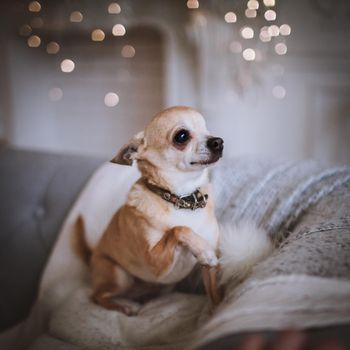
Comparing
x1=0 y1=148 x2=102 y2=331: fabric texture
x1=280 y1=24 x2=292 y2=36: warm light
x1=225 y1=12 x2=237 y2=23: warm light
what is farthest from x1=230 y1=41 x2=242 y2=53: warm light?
x1=0 y1=148 x2=102 y2=331: fabric texture

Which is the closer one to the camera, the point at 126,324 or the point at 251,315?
the point at 251,315

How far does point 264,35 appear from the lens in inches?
85.0

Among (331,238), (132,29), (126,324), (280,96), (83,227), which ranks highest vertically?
(132,29)

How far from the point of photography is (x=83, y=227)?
4.05ft

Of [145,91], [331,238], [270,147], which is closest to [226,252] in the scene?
[331,238]

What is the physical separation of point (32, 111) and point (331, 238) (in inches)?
116

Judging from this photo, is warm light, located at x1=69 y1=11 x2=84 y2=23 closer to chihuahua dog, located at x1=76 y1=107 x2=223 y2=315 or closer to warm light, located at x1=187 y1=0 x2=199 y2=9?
warm light, located at x1=187 y1=0 x2=199 y2=9

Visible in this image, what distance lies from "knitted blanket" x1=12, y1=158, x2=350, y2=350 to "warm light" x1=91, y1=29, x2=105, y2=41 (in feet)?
5.59

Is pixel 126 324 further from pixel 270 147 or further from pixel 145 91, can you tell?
pixel 145 91

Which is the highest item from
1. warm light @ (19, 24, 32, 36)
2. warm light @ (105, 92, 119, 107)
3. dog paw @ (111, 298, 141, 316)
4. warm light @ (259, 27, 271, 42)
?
warm light @ (19, 24, 32, 36)

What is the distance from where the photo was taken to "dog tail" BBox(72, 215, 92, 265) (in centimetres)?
122

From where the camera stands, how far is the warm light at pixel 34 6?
271 centimetres

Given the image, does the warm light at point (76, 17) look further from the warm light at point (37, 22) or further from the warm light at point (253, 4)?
the warm light at point (253, 4)

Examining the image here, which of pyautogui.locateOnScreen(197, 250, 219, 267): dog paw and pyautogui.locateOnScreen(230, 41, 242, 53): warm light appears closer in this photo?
pyautogui.locateOnScreen(197, 250, 219, 267): dog paw
